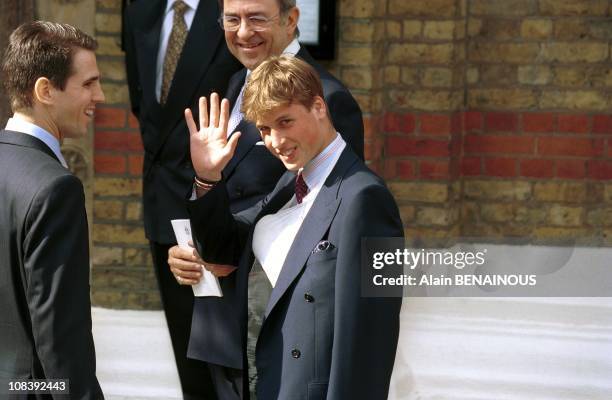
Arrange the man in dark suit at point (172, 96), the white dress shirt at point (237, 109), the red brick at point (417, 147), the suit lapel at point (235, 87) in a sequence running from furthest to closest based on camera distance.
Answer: the red brick at point (417, 147)
the man in dark suit at point (172, 96)
the suit lapel at point (235, 87)
the white dress shirt at point (237, 109)

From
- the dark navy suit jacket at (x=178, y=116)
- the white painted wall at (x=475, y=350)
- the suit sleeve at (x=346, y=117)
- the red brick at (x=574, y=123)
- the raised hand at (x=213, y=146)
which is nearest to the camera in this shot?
the raised hand at (x=213, y=146)

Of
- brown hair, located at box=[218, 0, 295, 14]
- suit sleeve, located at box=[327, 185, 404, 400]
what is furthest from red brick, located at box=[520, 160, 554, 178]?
suit sleeve, located at box=[327, 185, 404, 400]

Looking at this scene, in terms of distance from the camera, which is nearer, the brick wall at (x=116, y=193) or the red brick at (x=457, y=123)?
the brick wall at (x=116, y=193)

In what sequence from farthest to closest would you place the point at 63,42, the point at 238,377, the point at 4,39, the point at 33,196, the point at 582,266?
the point at 582,266 < the point at 4,39 < the point at 238,377 < the point at 63,42 < the point at 33,196

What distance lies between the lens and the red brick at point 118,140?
677cm

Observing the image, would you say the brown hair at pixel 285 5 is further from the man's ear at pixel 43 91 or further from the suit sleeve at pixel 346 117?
the man's ear at pixel 43 91

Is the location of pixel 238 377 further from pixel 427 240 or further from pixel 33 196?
pixel 427 240

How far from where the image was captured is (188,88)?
473 centimetres

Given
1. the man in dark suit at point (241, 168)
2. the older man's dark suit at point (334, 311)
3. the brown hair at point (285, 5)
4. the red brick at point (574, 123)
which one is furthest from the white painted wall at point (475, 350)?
the older man's dark suit at point (334, 311)

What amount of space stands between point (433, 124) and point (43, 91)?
3.90 m

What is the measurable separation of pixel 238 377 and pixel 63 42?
1.21 m

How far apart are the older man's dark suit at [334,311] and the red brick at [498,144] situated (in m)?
3.85

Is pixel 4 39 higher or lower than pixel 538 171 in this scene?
higher

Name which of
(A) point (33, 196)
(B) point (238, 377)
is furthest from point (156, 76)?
(A) point (33, 196)
